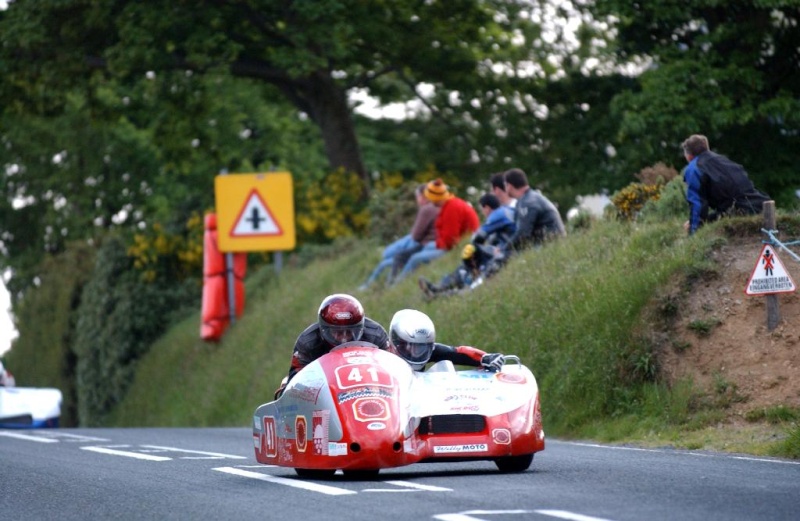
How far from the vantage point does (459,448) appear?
13.4 m

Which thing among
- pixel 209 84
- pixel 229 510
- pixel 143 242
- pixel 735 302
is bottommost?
pixel 229 510

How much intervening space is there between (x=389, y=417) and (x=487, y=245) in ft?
41.0

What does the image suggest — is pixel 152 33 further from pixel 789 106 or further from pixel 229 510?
pixel 229 510

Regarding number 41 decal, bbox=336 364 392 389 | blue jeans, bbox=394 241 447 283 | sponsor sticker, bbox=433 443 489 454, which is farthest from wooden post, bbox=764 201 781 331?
blue jeans, bbox=394 241 447 283

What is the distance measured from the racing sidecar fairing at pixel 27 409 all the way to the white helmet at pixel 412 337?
59.1 ft

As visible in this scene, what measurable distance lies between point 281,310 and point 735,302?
1750 centimetres

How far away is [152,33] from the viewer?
36.2 metres

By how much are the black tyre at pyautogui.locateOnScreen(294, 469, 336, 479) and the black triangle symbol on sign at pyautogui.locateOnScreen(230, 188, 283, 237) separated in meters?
20.5

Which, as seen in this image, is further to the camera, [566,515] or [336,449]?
[336,449]

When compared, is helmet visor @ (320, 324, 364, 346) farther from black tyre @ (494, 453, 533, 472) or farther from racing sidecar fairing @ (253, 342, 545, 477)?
black tyre @ (494, 453, 533, 472)

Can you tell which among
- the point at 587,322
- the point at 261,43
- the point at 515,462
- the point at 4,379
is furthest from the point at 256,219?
the point at 515,462

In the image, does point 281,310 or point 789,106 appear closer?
point 789,106

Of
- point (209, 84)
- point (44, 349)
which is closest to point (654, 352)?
point (209, 84)

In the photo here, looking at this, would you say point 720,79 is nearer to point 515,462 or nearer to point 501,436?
point 515,462
